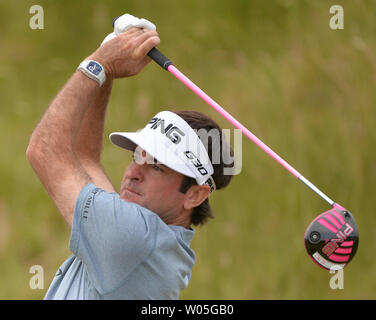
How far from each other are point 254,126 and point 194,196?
8.00ft

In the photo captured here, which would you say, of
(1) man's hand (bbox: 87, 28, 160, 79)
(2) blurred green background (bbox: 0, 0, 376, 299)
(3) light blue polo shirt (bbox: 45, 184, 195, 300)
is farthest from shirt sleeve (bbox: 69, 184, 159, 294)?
(2) blurred green background (bbox: 0, 0, 376, 299)

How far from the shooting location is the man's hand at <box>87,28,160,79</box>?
92.4 inches

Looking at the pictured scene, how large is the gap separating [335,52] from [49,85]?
220 cm

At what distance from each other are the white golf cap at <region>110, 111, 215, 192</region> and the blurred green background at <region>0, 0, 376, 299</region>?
212 centimetres

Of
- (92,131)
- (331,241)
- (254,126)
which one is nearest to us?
(331,241)

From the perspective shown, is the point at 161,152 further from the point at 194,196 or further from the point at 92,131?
the point at 92,131

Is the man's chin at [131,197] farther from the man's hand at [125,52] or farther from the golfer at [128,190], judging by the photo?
the man's hand at [125,52]

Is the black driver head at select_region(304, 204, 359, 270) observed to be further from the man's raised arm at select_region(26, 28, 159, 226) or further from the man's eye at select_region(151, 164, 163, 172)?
the man's raised arm at select_region(26, 28, 159, 226)

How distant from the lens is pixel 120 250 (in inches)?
85.7

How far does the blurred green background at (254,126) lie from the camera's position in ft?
14.9

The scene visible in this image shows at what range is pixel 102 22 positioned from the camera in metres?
5.96

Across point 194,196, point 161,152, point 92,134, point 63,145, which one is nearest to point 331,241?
point 194,196

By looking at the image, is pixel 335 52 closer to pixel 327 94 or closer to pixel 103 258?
pixel 327 94

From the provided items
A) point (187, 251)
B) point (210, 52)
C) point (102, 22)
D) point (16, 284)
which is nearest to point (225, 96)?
point (210, 52)
